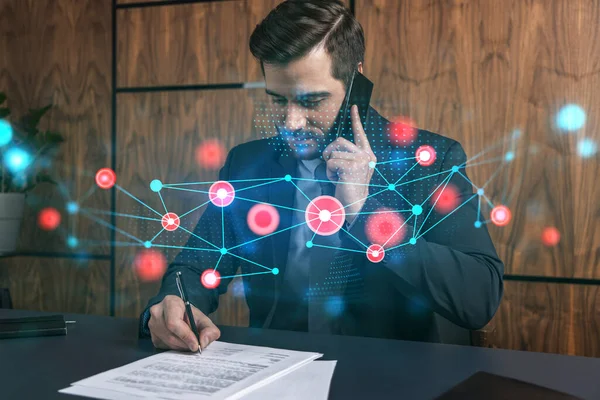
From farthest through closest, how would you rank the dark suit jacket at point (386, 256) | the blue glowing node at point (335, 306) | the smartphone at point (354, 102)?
the smartphone at point (354, 102)
the blue glowing node at point (335, 306)
the dark suit jacket at point (386, 256)

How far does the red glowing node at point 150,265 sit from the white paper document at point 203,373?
1439 millimetres

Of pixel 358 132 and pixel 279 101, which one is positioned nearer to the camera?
pixel 358 132

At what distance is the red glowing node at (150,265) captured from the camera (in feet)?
8.08

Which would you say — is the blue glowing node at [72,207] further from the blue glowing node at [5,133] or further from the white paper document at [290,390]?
the white paper document at [290,390]

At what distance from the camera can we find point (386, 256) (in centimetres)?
154

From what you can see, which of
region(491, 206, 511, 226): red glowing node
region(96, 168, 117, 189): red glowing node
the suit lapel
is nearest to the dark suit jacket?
the suit lapel

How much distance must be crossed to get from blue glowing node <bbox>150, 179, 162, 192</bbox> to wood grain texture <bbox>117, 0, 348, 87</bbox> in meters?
0.40

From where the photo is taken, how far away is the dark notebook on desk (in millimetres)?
762

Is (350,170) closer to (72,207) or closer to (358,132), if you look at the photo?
(358,132)

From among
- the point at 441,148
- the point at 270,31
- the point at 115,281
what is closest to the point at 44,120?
the point at 115,281

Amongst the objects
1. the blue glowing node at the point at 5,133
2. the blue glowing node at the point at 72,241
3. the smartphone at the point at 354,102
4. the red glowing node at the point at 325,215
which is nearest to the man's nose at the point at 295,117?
the smartphone at the point at 354,102

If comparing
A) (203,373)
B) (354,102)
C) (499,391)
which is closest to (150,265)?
(354,102)

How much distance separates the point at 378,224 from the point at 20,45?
1930mm

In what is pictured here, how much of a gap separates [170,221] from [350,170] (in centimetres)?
107
